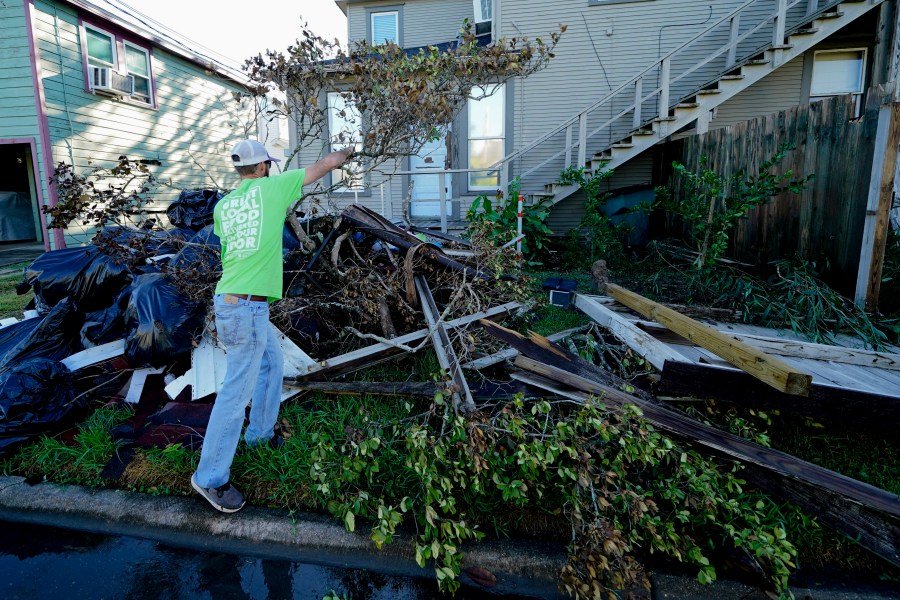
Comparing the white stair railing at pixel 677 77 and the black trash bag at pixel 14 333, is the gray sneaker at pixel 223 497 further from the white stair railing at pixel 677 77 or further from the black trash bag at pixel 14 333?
the white stair railing at pixel 677 77

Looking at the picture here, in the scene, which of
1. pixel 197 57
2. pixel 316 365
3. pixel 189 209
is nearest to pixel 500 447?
pixel 316 365

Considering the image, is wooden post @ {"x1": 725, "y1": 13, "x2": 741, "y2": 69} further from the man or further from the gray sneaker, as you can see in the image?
the gray sneaker

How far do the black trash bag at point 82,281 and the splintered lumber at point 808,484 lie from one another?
3.93m

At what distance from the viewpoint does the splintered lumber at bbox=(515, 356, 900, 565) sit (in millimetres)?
2355

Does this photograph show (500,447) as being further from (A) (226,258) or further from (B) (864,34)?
(B) (864,34)

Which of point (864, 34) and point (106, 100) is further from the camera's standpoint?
point (106, 100)

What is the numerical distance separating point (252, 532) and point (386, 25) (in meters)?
12.4

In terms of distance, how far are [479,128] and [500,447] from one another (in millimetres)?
9722

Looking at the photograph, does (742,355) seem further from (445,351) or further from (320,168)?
(320,168)

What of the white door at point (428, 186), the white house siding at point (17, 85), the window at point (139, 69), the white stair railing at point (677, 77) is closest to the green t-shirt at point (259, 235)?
the white stair railing at point (677, 77)

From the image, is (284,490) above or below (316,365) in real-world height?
below

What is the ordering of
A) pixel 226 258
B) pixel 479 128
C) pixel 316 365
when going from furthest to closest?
pixel 479 128
pixel 316 365
pixel 226 258

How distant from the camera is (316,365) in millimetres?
3811

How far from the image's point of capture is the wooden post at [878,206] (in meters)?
4.40
